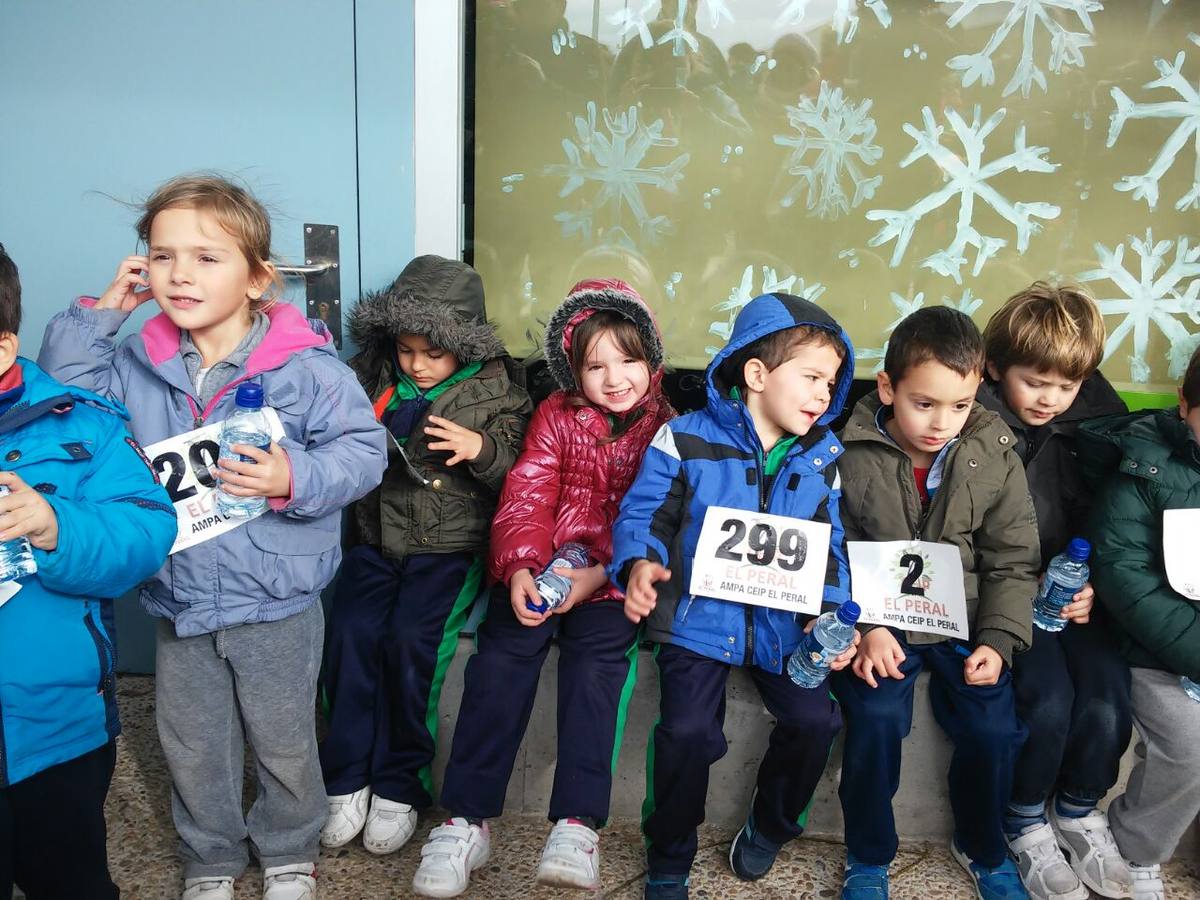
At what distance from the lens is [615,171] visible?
10.3ft

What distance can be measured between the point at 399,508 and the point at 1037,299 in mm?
2020

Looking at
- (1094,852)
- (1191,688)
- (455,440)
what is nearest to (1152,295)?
(1191,688)

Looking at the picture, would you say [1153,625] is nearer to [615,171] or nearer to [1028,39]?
[1028,39]

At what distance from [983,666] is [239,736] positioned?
190cm

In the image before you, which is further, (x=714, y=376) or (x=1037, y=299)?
(x=1037, y=299)

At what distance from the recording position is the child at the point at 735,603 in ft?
7.12

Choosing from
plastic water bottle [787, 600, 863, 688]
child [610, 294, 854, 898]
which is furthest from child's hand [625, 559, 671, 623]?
plastic water bottle [787, 600, 863, 688]

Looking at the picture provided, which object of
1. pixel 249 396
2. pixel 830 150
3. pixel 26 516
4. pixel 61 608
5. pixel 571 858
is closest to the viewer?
pixel 26 516

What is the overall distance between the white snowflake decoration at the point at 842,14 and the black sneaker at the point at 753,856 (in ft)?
8.41

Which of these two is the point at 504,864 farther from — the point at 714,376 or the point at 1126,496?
the point at 1126,496

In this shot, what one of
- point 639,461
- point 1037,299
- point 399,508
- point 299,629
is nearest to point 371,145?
point 399,508

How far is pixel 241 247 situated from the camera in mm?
2031

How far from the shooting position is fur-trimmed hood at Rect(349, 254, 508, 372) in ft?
8.48

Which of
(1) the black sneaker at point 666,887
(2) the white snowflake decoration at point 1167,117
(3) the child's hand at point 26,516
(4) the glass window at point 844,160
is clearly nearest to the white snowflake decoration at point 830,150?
(4) the glass window at point 844,160
